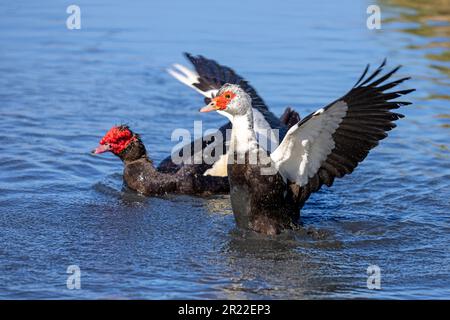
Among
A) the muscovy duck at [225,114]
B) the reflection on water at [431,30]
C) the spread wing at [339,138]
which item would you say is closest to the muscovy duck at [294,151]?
the spread wing at [339,138]

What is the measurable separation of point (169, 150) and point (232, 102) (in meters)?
3.10

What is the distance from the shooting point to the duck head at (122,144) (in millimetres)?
9531

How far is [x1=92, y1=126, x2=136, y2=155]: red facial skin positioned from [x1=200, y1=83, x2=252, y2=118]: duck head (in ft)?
5.80

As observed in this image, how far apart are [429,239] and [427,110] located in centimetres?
439

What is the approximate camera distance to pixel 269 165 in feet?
25.9

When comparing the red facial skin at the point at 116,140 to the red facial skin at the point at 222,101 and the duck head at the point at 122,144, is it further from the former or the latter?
the red facial skin at the point at 222,101

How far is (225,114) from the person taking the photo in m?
8.57

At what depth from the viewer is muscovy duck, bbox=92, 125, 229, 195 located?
9398mm

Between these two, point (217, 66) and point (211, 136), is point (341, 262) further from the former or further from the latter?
point (217, 66)

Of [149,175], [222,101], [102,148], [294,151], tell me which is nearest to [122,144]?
[102,148]

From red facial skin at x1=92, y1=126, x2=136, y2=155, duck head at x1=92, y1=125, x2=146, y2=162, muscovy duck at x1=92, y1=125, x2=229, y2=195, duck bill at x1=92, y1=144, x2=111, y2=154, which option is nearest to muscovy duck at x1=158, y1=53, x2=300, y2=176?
muscovy duck at x1=92, y1=125, x2=229, y2=195

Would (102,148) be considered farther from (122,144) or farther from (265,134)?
(265,134)

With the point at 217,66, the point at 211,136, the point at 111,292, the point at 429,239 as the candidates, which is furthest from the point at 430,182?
the point at 111,292
